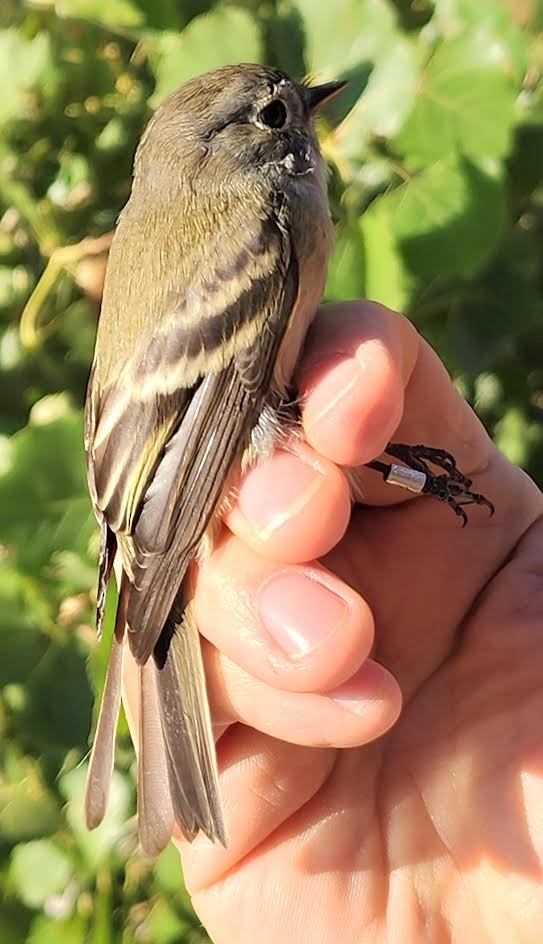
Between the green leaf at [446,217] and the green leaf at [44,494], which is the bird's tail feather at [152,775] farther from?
the green leaf at [446,217]

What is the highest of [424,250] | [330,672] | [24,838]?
[424,250]

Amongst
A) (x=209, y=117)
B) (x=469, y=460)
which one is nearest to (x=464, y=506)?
(x=469, y=460)

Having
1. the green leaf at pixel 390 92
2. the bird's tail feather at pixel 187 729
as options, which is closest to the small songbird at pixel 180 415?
the bird's tail feather at pixel 187 729

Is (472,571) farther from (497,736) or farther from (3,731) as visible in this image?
(3,731)

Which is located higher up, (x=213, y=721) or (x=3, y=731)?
(x=213, y=721)

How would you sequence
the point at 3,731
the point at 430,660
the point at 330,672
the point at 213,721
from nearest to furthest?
the point at 330,672 < the point at 213,721 < the point at 430,660 < the point at 3,731

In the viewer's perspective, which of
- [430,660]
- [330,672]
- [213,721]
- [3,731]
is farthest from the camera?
[3,731]

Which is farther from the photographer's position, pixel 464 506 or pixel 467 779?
pixel 464 506
